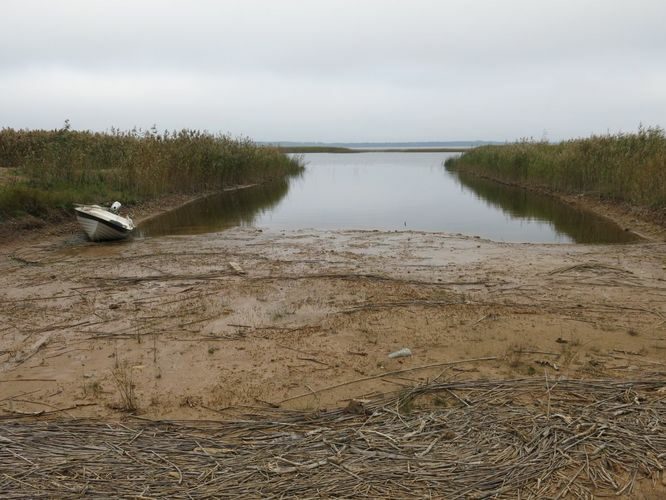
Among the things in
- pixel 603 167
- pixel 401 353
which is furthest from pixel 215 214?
pixel 603 167

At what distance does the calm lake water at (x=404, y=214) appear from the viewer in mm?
12393

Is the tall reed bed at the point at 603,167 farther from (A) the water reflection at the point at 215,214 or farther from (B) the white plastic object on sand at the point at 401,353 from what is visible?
(B) the white plastic object on sand at the point at 401,353

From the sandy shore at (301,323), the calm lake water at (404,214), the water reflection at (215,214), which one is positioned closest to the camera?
the sandy shore at (301,323)

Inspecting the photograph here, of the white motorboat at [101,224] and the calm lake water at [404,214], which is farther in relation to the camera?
the calm lake water at [404,214]

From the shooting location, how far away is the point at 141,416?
3.54m

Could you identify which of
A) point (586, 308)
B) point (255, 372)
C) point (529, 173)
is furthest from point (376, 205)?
point (255, 372)

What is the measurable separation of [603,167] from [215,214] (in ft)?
40.6

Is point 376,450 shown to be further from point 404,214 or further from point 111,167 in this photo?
point 111,167

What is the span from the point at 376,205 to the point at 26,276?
11997 millimetres

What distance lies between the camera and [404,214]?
1543 cm

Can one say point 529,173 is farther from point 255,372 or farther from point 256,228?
point 255,372

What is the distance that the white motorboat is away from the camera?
10.0 m

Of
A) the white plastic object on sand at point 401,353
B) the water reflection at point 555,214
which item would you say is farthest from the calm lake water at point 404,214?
the white plastic object on sand at point 401,353

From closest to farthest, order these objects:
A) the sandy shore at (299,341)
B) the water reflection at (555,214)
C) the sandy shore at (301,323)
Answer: the sandy shore at (299,341) < the sandy shore at (301,323) < the water reflection at (555,214)
